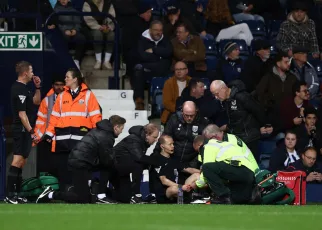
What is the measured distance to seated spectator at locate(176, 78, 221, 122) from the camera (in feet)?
63.2

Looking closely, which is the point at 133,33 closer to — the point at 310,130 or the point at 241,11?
the point at 241,11

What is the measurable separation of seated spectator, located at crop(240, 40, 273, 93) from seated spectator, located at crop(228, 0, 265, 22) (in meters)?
2.36

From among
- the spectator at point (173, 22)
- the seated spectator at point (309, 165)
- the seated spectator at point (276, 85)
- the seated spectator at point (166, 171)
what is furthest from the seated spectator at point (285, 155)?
the spectator at point (173, 22)

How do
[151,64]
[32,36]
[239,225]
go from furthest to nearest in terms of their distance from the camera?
[151,64], [32,36], [239,225]

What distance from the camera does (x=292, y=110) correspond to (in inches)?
789

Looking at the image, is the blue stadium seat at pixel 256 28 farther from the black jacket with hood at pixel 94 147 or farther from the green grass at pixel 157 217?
the green grass at pixel 157 217

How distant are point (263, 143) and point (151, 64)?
2472 mm

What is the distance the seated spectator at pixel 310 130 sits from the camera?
20.0m

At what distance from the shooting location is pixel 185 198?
17734mm

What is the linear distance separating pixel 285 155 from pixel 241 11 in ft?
17.6

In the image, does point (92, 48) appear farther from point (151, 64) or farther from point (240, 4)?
point (240, 4)

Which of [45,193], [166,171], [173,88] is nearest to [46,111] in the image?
[45,193]

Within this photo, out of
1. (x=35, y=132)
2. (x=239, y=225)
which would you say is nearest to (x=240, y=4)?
(x=35, y=132)

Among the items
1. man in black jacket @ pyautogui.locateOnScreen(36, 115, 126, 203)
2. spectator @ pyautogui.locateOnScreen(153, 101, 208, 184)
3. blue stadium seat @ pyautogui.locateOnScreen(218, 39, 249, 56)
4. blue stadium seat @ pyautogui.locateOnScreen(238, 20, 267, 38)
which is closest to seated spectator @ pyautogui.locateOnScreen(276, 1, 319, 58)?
blue stadium seat @ pyautogui.locateOnScreen(218, 39, 249, 56)
